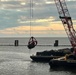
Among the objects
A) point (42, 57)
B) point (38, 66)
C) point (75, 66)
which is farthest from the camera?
point (42, 57)

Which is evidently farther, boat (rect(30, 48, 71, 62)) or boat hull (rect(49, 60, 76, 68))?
boat (rect(30, 48, 71, 62))

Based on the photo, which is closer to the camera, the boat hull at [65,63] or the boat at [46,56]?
the boat hull at [65,63]

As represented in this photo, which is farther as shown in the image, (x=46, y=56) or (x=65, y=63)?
(x=46, y=56)

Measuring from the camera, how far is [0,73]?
8556 cm

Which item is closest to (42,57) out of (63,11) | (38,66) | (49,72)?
(38,66)

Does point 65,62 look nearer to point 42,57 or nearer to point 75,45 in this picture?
point 75,45

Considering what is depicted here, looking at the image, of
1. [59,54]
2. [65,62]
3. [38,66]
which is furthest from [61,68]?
[59,54]

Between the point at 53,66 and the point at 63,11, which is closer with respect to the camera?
the point at 53,66

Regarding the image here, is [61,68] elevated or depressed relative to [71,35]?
depressed

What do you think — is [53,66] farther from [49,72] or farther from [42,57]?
[42,57]

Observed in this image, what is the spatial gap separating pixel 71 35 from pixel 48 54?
584 inches

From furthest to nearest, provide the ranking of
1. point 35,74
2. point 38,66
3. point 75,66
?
1. point 38,66
2. point 75,66
3. point 35,74

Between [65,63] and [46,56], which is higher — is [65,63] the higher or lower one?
the higher one

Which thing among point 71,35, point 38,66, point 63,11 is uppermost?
point 63,11
